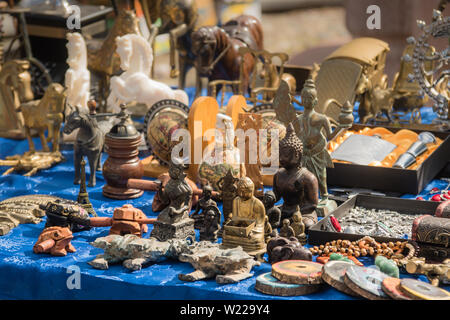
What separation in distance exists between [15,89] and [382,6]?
4411 millimetres

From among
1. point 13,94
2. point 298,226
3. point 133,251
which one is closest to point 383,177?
point 298,226

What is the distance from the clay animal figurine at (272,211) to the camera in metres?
3.11

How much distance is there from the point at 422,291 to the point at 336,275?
30cm

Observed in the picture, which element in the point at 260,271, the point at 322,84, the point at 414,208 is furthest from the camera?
the point at 322,84

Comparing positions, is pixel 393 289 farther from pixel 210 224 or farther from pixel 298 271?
pixel 210 224

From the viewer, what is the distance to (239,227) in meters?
2.95

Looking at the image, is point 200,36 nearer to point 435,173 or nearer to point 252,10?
point 435,173

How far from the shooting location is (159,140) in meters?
3.91

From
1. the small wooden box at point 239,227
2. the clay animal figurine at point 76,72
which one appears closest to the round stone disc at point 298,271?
the small wooden box at point 239,227

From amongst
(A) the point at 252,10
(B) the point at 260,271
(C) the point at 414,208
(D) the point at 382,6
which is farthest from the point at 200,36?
(A) the point at 252,10

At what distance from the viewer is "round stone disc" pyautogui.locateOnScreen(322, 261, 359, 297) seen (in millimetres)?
2590

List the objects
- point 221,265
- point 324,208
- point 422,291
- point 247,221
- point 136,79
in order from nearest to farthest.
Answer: point 422,291 < point 221,265 < point 247,221 < point 324,208 < point 136,79

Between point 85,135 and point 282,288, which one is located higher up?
point 85,135

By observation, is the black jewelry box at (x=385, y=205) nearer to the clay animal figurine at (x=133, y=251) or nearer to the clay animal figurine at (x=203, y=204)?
the clay animal figurine at (x=203, y=204)
